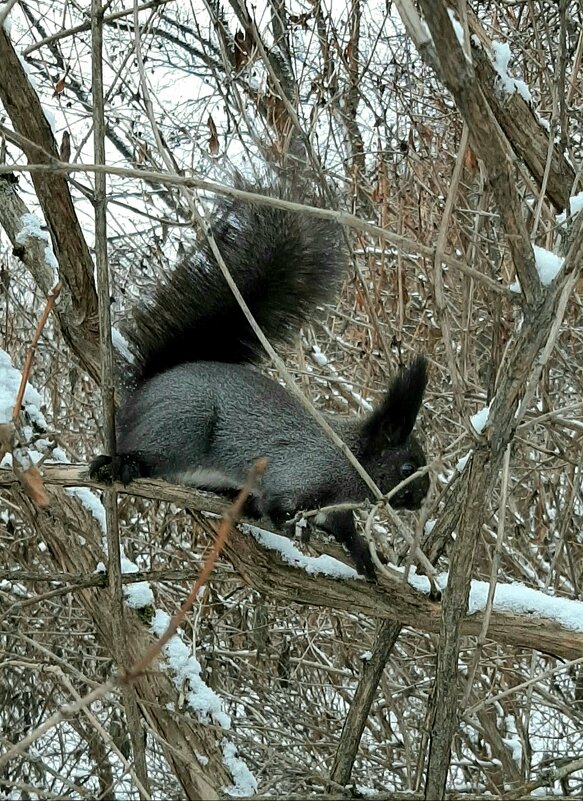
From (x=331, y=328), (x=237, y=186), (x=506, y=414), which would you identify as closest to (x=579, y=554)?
(x=331, y=328)

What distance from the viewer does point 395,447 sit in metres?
2.64

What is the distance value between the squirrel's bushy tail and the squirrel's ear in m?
0.42

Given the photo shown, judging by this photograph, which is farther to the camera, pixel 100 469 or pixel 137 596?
pixel 137 596

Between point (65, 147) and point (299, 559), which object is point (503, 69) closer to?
point (65, 147)

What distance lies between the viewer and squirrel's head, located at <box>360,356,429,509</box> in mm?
2486

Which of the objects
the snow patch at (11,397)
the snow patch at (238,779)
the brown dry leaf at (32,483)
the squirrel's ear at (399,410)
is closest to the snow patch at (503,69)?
the squirrel's ear at (399,410)

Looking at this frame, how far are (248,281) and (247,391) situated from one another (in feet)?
1.05

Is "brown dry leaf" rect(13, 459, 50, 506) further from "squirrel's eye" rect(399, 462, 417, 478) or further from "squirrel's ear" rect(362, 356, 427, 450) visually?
"squirrel's eye" rect(399, 462, 417, 478)

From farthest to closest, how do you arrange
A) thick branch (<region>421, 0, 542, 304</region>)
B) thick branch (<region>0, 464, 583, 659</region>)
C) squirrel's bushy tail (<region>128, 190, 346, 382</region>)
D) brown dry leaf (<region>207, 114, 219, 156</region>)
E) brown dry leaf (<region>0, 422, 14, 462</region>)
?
brown dry leaf (<region>207, 114, 219, 156</region>), squirrel's bushy tail (<region>128, 190, 346, 382</region>), thick branch (<region>0, 464, 583, 659</region>), brown dry leaf (<region>0, 422, 14, 462</region>), thick branch (<region>421, 0, 542, 304</region>)

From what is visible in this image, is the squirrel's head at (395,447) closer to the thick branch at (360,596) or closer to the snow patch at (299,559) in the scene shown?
the snow patch at (299,559)

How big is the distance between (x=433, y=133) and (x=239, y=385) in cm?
131

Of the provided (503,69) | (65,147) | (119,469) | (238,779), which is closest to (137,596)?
(119,469)

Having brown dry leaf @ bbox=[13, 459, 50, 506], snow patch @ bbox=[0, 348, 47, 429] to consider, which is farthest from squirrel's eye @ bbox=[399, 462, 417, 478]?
brown dry leaf @ bbox=[13, 459, 50, 506]

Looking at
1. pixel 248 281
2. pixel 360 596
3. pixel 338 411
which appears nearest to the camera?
pixel 360 596
